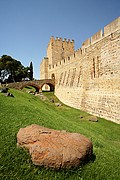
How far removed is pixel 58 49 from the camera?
130 ft

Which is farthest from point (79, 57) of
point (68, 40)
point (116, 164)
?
point (68, 40)

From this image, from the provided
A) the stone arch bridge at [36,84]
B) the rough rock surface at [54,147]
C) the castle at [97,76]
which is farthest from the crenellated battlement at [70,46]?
the rough rock surface at [54,147]

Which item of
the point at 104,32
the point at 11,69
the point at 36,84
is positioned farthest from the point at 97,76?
the point at 11,69

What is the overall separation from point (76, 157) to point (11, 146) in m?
2.08

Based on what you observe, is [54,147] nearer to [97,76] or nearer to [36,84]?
[97,76]

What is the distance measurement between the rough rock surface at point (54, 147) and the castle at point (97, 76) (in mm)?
9236

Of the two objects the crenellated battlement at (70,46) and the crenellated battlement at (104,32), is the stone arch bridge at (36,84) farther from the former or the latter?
the crenellated battlement at (104,32)

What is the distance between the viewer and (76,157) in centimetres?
418

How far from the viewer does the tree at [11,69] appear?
46547 millimetres

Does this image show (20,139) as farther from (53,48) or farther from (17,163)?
(53,48)

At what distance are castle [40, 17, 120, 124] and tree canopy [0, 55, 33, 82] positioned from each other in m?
26.4

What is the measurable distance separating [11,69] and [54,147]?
155ft

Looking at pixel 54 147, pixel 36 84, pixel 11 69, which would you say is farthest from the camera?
pixel 11 69

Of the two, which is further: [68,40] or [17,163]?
[68,40]
